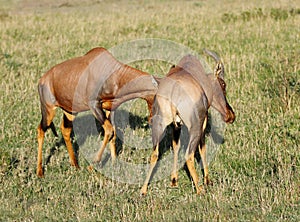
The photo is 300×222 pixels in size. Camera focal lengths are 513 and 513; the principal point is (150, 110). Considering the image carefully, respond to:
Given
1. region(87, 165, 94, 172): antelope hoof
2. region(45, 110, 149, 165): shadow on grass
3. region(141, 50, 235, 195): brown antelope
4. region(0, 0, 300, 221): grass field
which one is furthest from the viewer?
region(45, 110, 149, 165): shadow on grass

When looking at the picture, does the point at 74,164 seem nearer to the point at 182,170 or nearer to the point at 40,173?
the point at 40,173

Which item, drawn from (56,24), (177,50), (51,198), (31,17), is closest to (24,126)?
(51,198)

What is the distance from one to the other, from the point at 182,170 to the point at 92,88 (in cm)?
166

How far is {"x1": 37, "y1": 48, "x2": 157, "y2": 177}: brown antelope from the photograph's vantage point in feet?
22.2

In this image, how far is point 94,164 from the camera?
7289mm

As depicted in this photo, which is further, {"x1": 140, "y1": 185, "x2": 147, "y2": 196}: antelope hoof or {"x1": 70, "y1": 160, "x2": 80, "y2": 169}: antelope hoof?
{"x1": 70, "y1": 160, "x2": 80, "y2": 169}: antelope hoof

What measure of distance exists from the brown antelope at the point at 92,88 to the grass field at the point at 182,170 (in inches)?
24.2

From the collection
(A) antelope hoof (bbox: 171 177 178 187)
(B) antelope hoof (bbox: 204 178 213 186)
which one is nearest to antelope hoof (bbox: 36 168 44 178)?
(A) antelope hoof (bbox: 171 177 178 187)

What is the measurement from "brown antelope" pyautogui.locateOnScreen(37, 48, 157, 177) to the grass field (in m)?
0.62

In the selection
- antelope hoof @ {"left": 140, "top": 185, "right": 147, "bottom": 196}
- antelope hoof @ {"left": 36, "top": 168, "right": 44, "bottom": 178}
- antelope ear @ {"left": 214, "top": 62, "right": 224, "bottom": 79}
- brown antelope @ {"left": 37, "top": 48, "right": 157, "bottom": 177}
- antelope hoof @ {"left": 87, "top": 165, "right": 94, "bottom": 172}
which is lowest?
antelope hoof @ {"left": 36, "top": 168, "right": 44, "bottom": 178}

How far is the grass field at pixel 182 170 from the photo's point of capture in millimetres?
5609

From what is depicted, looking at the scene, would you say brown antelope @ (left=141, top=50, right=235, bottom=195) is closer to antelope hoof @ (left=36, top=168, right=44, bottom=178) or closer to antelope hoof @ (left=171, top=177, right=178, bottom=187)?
antelope hoof @ (left=171, top=177, right=178, bottom=187)

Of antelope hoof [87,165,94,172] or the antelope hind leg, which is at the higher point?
the antelope hind leg

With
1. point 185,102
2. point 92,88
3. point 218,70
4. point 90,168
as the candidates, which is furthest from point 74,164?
point 218,70
